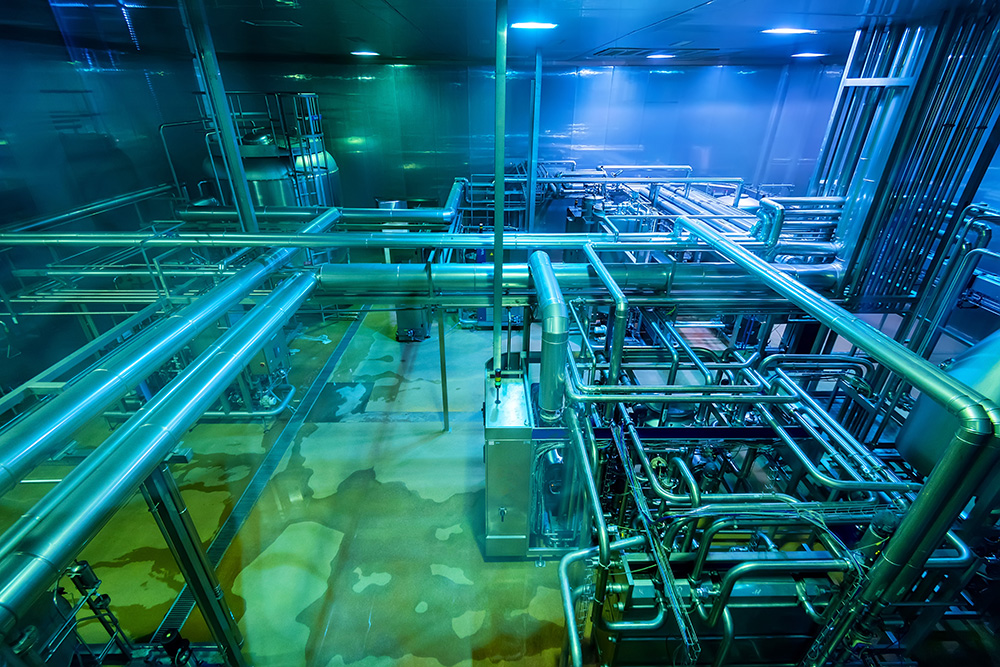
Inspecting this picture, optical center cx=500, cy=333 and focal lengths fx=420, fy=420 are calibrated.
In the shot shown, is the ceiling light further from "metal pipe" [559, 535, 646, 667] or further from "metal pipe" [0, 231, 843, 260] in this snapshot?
"metal pipe" [559, 535, 646, 667]

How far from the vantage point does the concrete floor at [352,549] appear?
10.9ft

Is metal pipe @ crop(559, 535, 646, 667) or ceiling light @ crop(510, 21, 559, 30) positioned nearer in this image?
metal pipe @ crop(559, 535, 646, 667)

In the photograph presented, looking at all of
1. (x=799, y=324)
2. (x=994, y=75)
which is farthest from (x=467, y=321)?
(x=994, y=75)

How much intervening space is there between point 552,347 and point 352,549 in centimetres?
289

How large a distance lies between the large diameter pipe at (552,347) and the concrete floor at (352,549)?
1.74 m

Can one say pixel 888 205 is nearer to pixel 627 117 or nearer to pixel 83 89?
pixel 627 117

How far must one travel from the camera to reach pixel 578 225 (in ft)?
26.0

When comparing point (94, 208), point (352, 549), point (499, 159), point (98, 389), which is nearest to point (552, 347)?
point (499, 159)

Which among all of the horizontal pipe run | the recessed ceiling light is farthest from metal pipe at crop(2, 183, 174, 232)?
the recessed ceiling light

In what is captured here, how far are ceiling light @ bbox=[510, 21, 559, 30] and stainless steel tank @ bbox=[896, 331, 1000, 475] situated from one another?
460 centimetres

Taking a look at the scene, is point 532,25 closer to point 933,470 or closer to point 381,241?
point 381,241

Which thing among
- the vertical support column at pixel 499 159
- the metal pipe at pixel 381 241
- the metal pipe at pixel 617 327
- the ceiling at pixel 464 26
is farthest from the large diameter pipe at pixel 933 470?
the ceiling at pixel 464 26

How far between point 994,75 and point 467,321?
6.79 m

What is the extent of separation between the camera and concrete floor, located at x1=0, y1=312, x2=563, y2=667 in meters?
3.32
